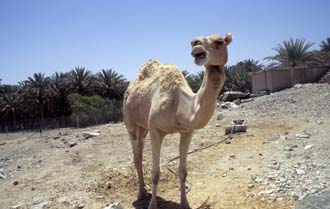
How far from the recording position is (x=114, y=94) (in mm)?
44750

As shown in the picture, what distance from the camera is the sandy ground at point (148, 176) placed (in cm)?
672

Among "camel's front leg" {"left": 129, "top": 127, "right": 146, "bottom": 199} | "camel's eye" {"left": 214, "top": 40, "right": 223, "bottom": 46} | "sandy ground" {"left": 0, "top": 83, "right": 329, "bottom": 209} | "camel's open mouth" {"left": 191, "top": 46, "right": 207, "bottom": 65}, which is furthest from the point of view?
"camel's front leg" {"left": 129, "top": 127, "right": 146, "bottom": 199}

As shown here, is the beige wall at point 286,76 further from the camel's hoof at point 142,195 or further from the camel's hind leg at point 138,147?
the camel's hoof at point 142,195

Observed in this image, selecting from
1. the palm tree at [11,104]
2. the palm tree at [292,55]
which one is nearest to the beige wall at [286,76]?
the palm tree at [292,55]

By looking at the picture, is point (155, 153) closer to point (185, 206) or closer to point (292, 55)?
point (185, 206)

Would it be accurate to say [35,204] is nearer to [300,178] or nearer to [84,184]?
[84,184]

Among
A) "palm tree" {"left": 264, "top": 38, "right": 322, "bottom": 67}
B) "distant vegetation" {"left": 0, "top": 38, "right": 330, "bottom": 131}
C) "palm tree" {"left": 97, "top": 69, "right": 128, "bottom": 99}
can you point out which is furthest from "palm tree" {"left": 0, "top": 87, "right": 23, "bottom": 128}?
"palm tree" {"left": 264, "top": 38, "right": 322, "bottom": 67}

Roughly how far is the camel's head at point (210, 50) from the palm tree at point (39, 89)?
1679 inches

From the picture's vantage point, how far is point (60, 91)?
45344mm

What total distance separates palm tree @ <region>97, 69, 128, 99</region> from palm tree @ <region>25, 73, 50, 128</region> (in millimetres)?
6862

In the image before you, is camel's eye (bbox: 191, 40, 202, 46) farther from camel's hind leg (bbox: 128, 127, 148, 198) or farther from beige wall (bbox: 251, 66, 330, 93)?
beige wall (bbox: 251, 66, 330, 93)

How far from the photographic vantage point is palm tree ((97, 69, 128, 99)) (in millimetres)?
44531

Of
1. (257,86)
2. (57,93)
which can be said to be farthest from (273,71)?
(57,93)

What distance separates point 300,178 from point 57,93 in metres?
41.5
